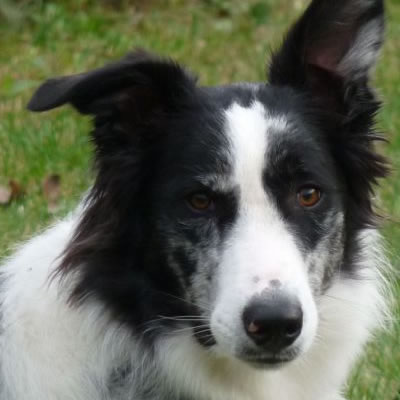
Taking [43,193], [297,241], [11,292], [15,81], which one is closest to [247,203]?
[297,241]

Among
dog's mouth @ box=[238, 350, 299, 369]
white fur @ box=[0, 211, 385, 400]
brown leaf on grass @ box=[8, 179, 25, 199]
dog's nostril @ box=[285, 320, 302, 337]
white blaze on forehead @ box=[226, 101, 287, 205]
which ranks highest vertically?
white blaze on forehead @ box=[226, 101, 287, 205]

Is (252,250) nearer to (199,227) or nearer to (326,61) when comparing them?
(199,227)

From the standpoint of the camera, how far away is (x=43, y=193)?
6.65 m

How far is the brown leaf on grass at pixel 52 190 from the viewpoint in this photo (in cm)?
652

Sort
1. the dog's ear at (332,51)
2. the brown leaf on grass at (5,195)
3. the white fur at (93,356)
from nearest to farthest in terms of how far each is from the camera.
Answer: the white fur at (93,356) < the dog's ear at (332,51) < the brown leaf on grass at (5,195)

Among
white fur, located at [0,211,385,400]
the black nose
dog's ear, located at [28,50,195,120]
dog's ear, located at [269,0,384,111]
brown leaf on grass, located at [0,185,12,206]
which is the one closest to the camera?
the black nose

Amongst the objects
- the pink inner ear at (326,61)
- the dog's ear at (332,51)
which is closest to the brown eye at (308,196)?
the dog's ear at (332,51)

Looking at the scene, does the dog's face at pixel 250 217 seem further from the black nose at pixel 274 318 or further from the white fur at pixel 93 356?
the white fur at pixel 93 356

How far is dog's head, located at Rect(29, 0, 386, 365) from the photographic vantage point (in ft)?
11.9

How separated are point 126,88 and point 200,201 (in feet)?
1.75

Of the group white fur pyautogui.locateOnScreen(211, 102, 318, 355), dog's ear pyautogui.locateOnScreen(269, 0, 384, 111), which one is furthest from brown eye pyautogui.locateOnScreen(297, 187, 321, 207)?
dog's ear pyautogui.locateOnScreen(269, 0, 384, 111)

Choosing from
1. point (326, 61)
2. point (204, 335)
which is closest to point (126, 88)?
point (326, 61)

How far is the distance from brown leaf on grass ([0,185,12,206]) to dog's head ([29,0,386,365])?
2.57 m

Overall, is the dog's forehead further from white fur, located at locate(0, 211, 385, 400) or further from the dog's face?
white fur, located at locate(0, 211, 385, 400)
